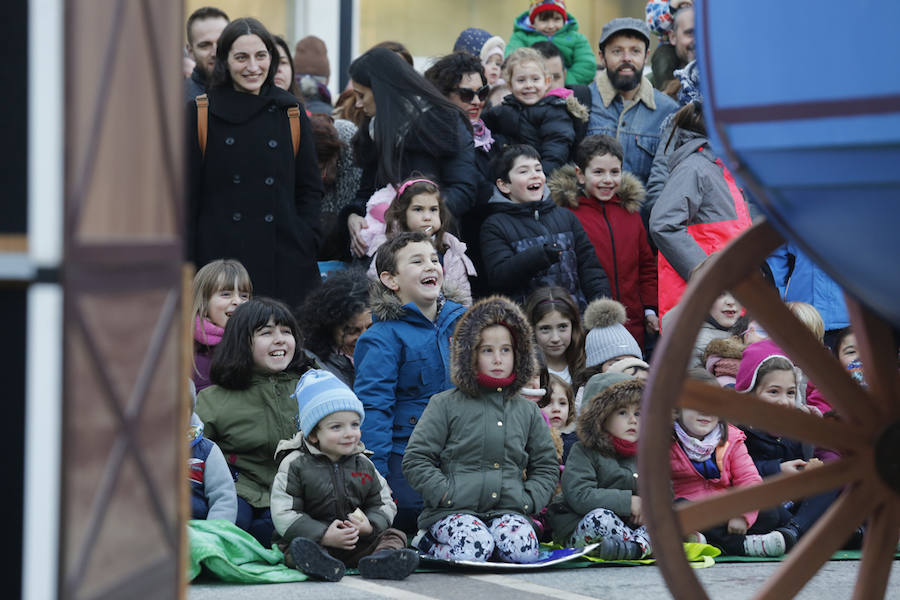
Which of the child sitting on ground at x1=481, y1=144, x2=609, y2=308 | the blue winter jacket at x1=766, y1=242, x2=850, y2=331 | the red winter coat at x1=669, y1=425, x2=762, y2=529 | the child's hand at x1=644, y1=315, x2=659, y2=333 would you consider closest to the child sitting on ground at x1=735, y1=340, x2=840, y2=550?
the red winter coat at x1=669, y1=425, x2=762, y2=529

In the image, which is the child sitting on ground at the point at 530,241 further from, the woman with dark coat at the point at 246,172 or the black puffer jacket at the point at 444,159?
the woman with dark coat at the point at 246,172

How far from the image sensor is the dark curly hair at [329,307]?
19.5 ft

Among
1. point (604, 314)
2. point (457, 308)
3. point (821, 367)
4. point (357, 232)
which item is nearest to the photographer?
point (821, 367)

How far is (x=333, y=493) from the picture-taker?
490 cm

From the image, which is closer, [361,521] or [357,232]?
[361,521]

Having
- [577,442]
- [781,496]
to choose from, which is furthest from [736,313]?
[781,496]

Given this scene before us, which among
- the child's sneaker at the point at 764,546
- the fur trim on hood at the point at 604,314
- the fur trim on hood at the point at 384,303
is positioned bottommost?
the child's sneaker at the point at 764,546

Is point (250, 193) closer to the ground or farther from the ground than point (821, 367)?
farther from the ground

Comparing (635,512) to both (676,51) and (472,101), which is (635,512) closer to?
(472,101)

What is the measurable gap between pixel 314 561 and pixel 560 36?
491cm

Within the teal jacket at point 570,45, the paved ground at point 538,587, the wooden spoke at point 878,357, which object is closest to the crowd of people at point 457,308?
the paved ground at point 538,587

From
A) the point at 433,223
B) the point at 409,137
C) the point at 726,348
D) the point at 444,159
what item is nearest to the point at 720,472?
the point at 726,348

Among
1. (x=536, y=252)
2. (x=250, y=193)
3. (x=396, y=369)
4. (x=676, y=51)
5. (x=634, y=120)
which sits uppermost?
(x=676, y=51)

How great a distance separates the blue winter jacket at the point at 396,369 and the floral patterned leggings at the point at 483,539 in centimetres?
57
